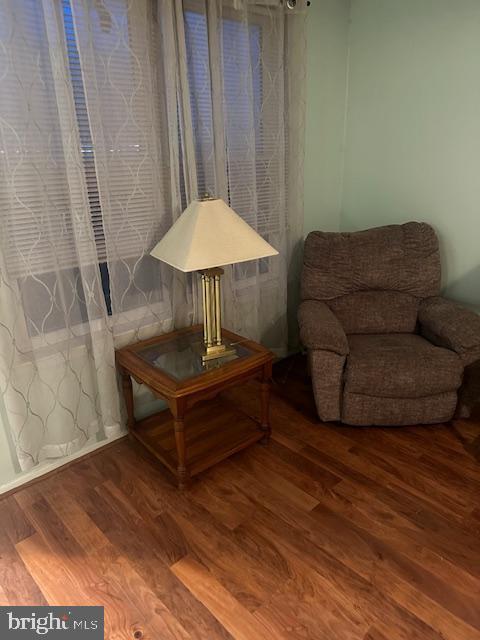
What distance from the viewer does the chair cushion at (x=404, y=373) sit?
7.18ft

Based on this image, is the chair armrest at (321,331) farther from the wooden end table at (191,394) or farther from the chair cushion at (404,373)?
the wooden end table at (191,394)

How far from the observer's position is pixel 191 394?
183 centimetres

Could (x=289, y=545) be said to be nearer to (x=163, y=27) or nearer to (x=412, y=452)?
(x=412, y=452)

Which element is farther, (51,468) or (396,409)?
(396,409)

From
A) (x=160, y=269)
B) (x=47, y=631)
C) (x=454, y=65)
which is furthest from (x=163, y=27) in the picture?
(x=47, y=631)

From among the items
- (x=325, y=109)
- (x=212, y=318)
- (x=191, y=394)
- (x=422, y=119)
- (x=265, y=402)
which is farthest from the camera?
(x=325, y=109)

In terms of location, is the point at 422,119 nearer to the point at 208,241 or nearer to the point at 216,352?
the point at 208,241

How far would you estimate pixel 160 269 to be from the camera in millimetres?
2193

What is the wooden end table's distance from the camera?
73.7 inches

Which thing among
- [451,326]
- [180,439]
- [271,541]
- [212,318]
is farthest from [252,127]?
[271,541]

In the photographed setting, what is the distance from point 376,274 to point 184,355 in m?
1.28

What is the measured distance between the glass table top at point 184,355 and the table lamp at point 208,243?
0.07 m

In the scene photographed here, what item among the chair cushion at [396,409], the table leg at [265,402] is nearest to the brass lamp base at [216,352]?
the table leg at [265,402]

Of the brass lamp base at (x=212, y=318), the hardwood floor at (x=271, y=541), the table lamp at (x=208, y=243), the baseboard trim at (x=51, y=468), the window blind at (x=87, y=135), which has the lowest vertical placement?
the hardwood floor at (x=271, y=541)
